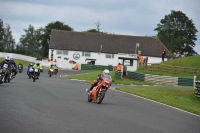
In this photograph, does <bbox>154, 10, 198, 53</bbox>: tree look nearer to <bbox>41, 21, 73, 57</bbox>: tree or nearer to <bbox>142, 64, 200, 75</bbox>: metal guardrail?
<bbox>41, 21, 73, 57</bbox>: tree

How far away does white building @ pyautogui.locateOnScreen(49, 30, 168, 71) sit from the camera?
103438 millimetres

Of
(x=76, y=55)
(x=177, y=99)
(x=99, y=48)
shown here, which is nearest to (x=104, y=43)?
(x=99, y=48)

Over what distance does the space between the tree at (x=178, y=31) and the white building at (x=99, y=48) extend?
35.3 ft

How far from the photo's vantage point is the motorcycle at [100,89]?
20375 mm

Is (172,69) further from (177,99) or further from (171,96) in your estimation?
(177,99)

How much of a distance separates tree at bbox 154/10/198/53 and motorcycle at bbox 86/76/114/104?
3730 inches

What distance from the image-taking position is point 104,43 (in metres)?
106

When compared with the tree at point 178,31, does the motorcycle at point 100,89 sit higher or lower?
lower

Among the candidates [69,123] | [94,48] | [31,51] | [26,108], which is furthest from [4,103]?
[94,48]

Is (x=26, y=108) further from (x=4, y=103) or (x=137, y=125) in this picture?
(x=137, y=125)

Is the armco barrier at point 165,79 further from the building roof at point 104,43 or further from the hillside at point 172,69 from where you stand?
the building roof at point 104,43

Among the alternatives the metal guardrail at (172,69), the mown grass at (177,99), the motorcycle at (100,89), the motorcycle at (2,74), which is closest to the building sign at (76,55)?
the metal guardrail at (172,69)

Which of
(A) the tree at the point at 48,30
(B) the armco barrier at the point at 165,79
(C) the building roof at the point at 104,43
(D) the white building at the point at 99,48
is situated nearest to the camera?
(B) the armco barrier at the point at 165,79

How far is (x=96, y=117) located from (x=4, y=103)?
3322 mm
